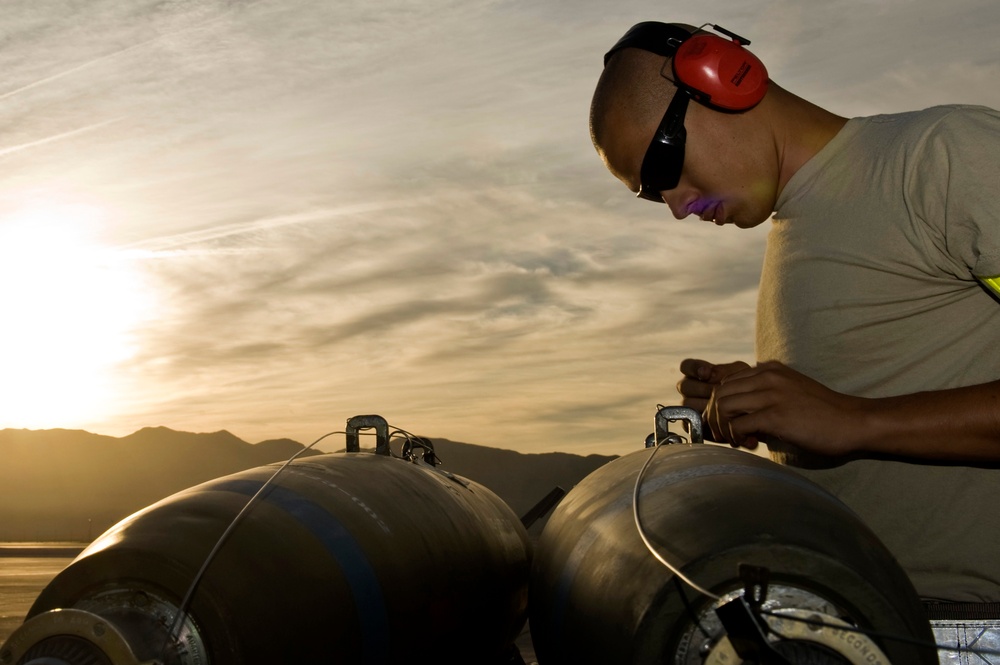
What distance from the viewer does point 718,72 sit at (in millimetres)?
2812

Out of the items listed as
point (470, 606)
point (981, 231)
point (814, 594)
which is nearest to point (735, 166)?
point (981, 231)

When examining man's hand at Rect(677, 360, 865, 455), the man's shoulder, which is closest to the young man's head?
the man's shoulder

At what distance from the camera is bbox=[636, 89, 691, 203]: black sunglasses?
9.52ft

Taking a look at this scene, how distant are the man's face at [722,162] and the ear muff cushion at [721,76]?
0.20 feet

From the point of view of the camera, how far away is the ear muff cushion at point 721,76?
111 inches

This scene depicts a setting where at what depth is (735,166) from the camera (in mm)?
2920

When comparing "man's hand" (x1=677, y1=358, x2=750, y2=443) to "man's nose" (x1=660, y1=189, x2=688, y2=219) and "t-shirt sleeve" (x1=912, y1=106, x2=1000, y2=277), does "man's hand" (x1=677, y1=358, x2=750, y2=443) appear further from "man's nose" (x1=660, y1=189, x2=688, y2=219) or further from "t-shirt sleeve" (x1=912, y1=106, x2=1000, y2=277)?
"t-shirt sleeve" (x1=912, y1=106, x2=1000, y2=277)

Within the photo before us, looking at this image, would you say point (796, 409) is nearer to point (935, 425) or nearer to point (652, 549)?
point (935, 425)

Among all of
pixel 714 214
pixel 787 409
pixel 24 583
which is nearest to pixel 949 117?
pixel 714 214

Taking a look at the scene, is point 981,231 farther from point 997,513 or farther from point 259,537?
point 259,537

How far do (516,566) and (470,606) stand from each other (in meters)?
1.07

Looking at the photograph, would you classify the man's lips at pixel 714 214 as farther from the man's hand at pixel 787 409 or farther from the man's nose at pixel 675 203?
the man's hand at pixel 787 409

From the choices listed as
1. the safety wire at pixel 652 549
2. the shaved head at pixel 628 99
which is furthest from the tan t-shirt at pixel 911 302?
the safety wire at pixel 652 549

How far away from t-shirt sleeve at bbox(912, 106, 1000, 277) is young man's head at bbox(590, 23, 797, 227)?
0.52m
